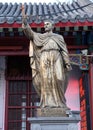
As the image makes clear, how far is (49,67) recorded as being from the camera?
20.4 ft

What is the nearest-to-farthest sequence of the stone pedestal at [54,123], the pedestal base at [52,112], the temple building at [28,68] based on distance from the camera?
the stone pedestal at [54,123], the pedestal base at [52,112], the temple building at [28,68]

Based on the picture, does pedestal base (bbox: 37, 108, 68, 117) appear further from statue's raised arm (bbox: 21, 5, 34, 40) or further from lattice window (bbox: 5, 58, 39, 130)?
lattice window (bbox: 5, 58, 39, 130)

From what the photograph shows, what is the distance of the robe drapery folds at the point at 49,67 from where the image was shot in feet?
20.3

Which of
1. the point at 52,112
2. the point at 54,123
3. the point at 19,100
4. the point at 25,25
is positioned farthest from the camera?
the point at 19,100

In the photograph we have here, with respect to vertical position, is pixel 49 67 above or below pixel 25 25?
below

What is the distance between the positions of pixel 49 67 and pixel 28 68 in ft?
10.8

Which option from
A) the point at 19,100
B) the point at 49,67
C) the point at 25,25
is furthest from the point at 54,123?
the point at 19,100

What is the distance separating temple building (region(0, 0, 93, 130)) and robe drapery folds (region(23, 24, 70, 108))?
1362 millimetres

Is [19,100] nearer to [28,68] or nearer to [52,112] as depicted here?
[28,68]

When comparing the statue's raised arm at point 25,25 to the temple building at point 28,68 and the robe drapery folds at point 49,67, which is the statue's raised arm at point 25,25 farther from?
the temple building at point 28,68

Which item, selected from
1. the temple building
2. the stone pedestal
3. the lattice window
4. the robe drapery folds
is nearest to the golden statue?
the robe drapery folds

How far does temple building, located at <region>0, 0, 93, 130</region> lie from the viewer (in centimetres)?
768

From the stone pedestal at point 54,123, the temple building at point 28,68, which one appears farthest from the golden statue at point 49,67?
the temple building at point 28,68

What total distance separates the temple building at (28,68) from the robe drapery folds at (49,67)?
4.47 feet
